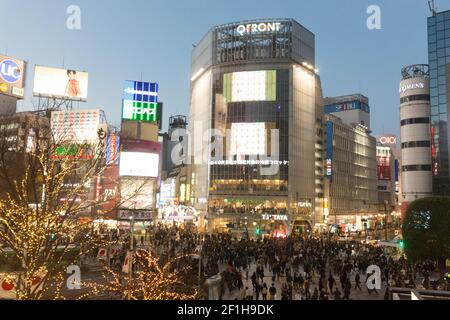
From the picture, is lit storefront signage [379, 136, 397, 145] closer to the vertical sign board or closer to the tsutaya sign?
the vertical sign board

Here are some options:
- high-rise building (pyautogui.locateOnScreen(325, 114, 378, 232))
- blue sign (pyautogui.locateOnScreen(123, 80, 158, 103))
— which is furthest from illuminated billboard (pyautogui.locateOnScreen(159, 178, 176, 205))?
blue sign (pyautogui.locateOnScreen(123, 80, 158, 103))

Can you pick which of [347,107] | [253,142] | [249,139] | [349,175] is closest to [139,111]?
[249,139]

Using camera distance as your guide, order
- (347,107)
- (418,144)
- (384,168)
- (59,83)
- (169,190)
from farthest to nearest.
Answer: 1. (347,107)
2. (384,168)
3. (169,190)
4. (418,144)
5. (59,83)

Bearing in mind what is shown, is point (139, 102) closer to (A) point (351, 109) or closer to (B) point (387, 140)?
(A) point (351, 109)

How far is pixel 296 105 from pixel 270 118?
18.9 feet

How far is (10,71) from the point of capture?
5066 centimetres

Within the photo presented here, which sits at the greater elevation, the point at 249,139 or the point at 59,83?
the point at 59,83

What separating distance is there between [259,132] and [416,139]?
27624 mm

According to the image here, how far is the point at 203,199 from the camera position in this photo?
76.7m

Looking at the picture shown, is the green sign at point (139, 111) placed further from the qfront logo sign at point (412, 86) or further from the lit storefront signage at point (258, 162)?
the qfront logo sign at point (412, 86)

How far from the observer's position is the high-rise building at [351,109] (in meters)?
129

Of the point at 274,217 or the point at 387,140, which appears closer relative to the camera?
the point at 274,217

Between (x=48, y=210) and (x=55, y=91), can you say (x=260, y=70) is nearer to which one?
(x=55, y=91)
